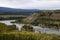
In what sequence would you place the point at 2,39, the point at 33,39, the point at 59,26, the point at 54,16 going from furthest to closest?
the point at 54,16 < the point at 59,26 < the point at 33,39 < the point at 2,39

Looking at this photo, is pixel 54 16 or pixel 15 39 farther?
pixel 54 16

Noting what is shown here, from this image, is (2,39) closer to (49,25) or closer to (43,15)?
(49,25)

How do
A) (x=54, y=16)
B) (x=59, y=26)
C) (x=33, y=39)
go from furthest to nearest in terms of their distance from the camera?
1. (x=54, y=16)
2. (x=59, y=26)
3. (x=33, y=39)

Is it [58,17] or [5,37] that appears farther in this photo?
[58,17]

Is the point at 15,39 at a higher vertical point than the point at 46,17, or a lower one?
higher

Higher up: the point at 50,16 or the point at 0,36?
the point at 0,36

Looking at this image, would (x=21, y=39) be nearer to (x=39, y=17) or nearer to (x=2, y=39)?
(x=2, y=39)

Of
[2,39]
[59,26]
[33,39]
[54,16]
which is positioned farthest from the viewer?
[54,16]

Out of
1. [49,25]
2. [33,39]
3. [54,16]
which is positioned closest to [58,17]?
[54,16]

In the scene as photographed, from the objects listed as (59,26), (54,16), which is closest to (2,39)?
(59,26)
